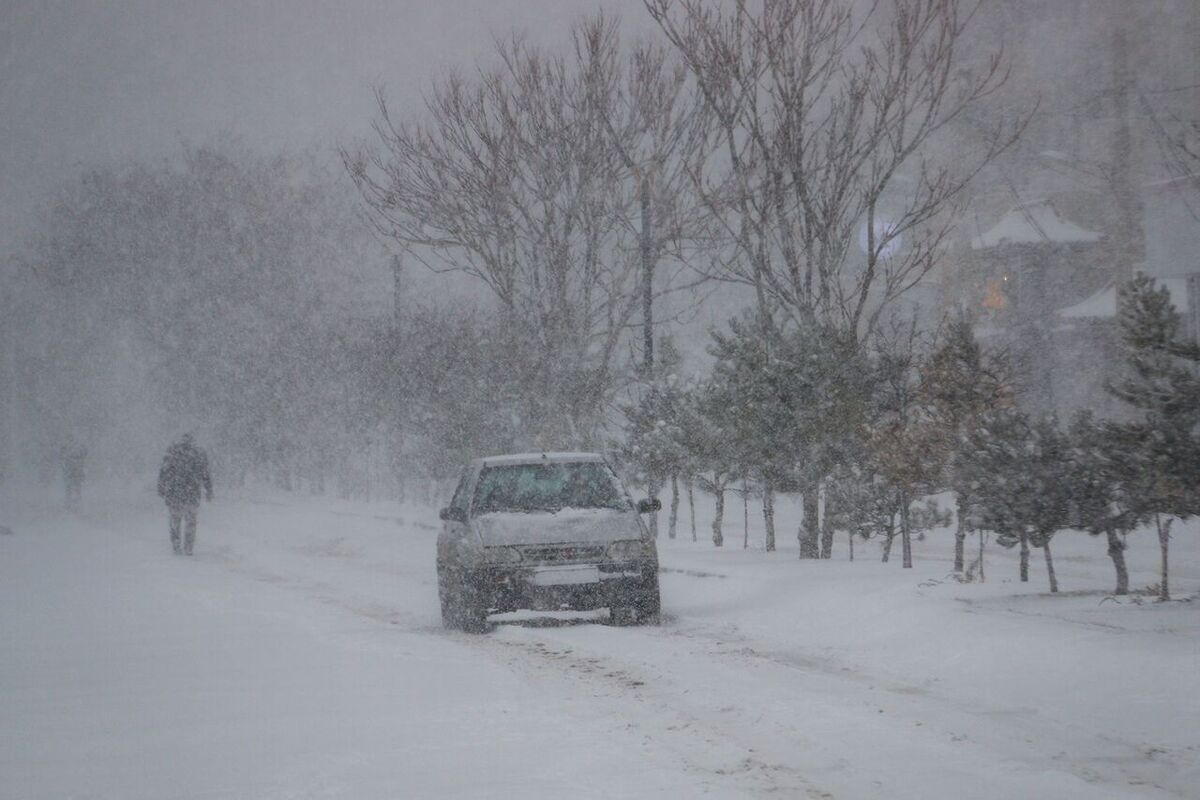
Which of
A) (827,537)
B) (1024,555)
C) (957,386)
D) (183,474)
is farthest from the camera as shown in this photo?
(183,474)

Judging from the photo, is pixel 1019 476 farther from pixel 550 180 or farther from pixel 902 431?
pixel 550 180

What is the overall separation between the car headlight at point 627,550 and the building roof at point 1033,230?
38.6 meters

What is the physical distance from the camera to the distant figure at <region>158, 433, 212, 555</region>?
76.9 feet

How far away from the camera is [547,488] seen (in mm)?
13570

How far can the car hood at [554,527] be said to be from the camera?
493 inches

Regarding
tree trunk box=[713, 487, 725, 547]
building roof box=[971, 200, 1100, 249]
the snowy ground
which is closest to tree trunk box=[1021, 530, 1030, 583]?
A: the snowy ground

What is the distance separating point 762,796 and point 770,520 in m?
14.1

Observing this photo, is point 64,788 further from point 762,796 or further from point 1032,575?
point 1032,575

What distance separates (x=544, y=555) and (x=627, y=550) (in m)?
0.78

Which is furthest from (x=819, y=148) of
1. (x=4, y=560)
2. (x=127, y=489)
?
(x=127, y=489)

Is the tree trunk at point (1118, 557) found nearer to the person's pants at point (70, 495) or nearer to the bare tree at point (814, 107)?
the bare tree at point (814, 107)

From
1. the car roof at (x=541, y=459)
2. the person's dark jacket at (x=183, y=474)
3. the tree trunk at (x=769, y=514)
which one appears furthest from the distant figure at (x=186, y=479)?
the car roof at (x=541, y=459)

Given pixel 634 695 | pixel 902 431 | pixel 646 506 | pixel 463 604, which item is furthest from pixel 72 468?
pixel 634 695

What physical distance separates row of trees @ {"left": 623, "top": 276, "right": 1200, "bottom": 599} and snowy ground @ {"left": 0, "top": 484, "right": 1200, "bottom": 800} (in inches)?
35.7
